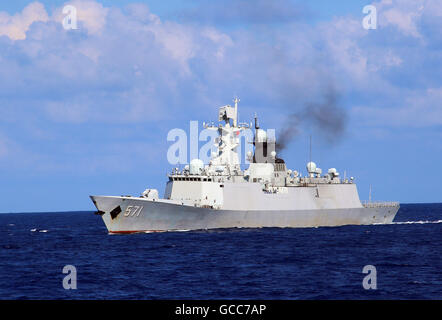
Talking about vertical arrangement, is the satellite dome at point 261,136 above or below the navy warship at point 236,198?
above

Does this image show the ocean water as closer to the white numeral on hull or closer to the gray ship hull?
the gray ship hull

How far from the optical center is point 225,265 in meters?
32.5

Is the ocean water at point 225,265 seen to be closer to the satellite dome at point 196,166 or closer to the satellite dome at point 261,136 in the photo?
the satellite dome at point 196,166

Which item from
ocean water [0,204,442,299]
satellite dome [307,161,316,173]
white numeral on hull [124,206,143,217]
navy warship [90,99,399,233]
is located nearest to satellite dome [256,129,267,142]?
navy warship [90,99,399,233]

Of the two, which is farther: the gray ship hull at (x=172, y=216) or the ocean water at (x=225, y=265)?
the gray ship hull at (x=172, y=216)

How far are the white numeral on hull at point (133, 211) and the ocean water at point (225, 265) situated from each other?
5.03ft

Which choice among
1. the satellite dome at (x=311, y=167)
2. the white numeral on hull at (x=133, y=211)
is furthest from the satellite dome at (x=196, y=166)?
the satellite dome at (x=311, y=167)

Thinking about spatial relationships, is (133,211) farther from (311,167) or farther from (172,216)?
(311,167)

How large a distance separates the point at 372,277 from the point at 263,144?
2875 centimetres

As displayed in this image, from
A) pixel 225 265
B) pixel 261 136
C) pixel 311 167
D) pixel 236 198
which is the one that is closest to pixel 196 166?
pixel 236 198

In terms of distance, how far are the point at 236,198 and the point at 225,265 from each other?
637 inches

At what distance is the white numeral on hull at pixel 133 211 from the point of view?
45.0 meters

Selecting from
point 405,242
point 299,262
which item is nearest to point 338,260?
point 299,262
